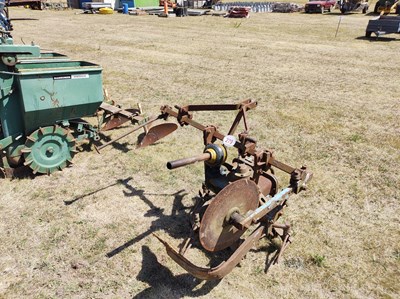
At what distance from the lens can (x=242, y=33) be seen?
1889 cm

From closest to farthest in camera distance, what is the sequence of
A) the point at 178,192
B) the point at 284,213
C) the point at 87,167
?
the point at 284,213 < the point at 178,192 < the point at 87,167

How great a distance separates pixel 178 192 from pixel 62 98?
6.72ft

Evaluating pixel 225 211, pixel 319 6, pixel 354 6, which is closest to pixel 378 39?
pixel 319 6

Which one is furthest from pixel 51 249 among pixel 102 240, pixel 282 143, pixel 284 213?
pixel 282 143

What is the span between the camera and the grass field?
132 inches

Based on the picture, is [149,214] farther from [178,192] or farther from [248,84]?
[248,84]

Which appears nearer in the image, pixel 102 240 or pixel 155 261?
pixel 155 261

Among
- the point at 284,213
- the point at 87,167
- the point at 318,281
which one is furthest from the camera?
the point at 87,167

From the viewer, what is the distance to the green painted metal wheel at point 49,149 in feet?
15.5

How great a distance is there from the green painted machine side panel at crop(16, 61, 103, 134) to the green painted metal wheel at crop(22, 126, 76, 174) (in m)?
0.15

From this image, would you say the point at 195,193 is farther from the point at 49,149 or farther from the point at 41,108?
the point at 41,108

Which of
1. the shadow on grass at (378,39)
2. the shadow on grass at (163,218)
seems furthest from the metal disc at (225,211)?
the shadow on grass at (378,39)

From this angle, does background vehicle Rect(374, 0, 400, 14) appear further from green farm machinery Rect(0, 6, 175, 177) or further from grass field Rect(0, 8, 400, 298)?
green farm machinery Rect(0, 6, 175, 177)

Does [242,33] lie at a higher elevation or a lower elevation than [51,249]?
higher
